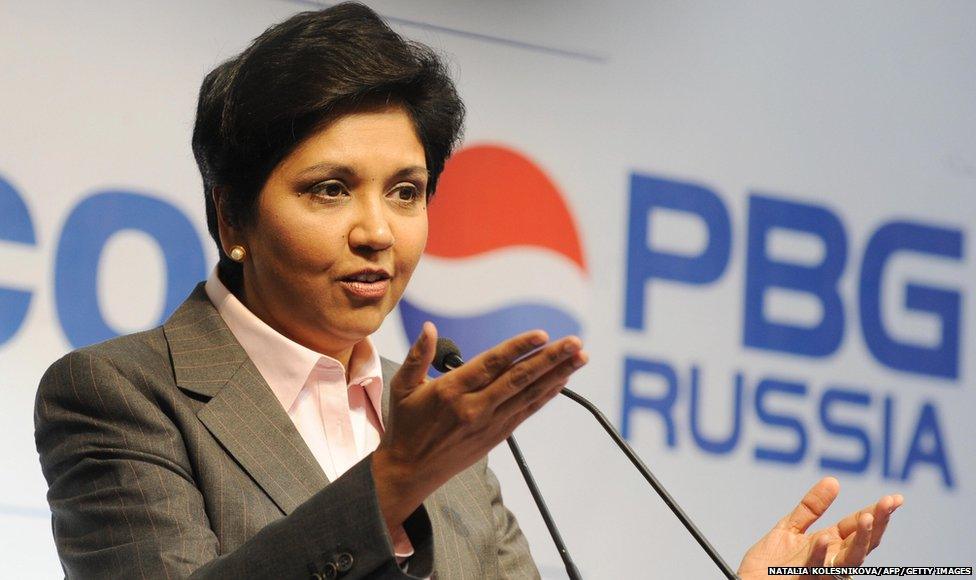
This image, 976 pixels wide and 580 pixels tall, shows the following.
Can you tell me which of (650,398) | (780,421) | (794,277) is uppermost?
(794,277)

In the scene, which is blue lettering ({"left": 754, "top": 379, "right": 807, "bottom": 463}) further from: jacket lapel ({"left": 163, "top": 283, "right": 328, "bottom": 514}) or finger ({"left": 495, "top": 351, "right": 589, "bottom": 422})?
finger ({"left": 495, "top": 351, "right": 589, "bottom": 422})

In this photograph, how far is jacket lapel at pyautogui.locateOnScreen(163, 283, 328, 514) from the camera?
2.14 m

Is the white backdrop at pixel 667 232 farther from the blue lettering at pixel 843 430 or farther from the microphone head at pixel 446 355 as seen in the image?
the microphone head at pixel 446 355

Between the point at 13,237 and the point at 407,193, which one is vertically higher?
the point at 407,193

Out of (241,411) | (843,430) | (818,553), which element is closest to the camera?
(818,553)

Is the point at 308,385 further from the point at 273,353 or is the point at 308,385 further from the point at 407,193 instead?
the point at 407,193

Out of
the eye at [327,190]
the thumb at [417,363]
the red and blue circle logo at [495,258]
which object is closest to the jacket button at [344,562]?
the thumb at [417,363]

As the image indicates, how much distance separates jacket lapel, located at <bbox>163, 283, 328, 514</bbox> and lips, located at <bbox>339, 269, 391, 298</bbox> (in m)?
0.22

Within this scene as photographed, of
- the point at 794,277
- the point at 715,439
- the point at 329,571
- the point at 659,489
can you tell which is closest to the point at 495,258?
the point at 715,439

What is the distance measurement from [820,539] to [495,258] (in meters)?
1.79

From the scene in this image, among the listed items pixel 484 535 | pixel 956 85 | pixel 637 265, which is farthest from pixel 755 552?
A: pixel 956 85

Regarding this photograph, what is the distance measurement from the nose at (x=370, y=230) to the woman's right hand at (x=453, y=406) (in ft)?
1.95

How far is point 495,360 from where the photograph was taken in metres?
1.58

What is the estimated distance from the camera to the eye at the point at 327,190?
7.48 feet
